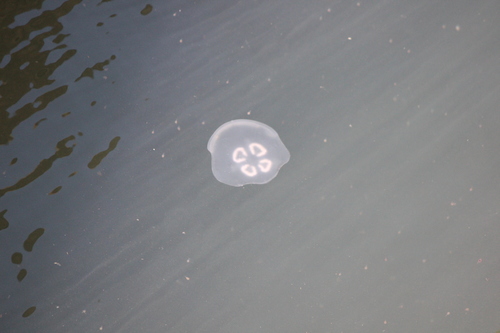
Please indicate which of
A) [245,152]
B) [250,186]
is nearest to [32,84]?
[245,152]

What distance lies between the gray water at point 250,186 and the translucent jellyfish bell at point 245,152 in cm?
11

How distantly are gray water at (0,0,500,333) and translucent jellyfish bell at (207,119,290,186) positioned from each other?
112 mm

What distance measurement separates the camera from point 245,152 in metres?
3.19

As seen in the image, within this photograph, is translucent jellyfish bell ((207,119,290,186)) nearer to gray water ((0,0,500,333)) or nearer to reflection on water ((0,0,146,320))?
gray water ((0,0,500,333))

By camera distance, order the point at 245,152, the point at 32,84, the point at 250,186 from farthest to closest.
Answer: the point at 250,186, the point at 245,152, the point at 32,84

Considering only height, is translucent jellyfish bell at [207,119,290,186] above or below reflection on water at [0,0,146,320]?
below

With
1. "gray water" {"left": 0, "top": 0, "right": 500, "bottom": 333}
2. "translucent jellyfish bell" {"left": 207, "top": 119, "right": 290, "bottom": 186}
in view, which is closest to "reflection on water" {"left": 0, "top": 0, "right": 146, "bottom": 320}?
"gray water" {"left": 0, "top": 0, "right": 500, "bottom": 333}

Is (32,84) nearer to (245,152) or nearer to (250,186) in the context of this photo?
(245,152)

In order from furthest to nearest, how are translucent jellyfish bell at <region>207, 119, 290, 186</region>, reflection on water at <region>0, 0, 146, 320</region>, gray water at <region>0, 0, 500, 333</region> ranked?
translucent jellyfish bell at <region>207, 119, 290, 186</region>, gray water at <region>0, 0, 500, 333</region>, reflection on water at <region>0, 0, 146, 320</region>

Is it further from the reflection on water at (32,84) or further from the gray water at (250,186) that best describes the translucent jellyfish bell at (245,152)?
the reflection on water at (32,84)

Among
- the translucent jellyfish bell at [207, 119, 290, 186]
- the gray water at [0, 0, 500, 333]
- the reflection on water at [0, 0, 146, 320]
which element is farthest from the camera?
the translucent jellyfish bell at [207, 119, 290, 186]

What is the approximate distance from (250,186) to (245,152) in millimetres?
420

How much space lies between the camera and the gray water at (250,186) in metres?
2.49

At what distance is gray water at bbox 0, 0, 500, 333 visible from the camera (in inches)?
98.0
